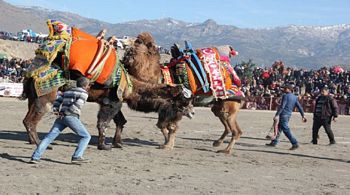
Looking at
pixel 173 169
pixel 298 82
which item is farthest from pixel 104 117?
pixel 298 82

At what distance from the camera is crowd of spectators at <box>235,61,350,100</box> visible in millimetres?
36147

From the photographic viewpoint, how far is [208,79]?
1250 cm

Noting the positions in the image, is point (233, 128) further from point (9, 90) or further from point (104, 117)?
point (9, 90)

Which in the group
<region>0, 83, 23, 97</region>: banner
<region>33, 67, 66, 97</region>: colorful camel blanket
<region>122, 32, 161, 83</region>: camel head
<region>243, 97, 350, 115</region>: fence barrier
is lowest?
<region>243, 97, 350, 115</region>: fence barrier

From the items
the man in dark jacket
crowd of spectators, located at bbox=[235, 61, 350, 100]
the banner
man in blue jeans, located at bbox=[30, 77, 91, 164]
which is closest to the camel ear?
man in blue jeans, located at bbox=[30, 77, 91, 164]

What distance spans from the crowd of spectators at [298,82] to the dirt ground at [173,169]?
21.4m

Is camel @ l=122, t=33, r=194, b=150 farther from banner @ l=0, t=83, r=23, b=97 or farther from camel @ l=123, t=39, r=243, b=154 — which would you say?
banner @ l=0, t=83, r=23, b=97

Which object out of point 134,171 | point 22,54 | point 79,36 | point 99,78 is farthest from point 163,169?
point 22,54

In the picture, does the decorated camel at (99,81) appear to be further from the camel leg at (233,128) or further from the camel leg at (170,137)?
the camel leg at (233,128)

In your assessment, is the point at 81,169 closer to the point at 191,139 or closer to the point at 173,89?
the point at 173,89

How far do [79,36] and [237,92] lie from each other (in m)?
3.66

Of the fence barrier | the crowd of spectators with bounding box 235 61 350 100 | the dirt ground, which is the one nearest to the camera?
the dirt ground

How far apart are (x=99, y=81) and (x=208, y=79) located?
2.51m

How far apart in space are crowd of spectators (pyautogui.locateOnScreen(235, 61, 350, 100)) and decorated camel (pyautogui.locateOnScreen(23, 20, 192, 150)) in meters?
22.4
